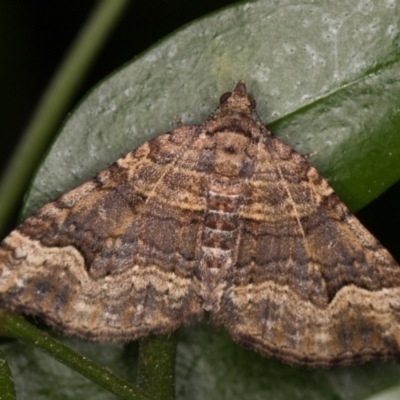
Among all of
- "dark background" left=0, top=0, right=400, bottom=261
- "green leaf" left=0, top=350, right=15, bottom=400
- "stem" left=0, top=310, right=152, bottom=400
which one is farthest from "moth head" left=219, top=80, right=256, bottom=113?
"green leaf" left=0, top=350, right=15, bottom=400

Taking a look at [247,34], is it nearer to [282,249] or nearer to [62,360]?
[282,249]

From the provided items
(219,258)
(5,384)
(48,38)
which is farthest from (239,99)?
(48,38)

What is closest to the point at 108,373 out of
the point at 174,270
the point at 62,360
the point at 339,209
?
the point at 62,360

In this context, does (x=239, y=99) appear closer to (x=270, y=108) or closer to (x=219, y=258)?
(x=270, y=108)

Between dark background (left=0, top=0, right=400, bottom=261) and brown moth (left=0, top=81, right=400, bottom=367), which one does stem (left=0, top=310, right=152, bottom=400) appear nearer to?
brown moth (left=0, top=81, right=400, bottom=367)

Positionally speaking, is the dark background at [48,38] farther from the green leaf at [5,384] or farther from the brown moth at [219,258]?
the green leaf at [5,384]
